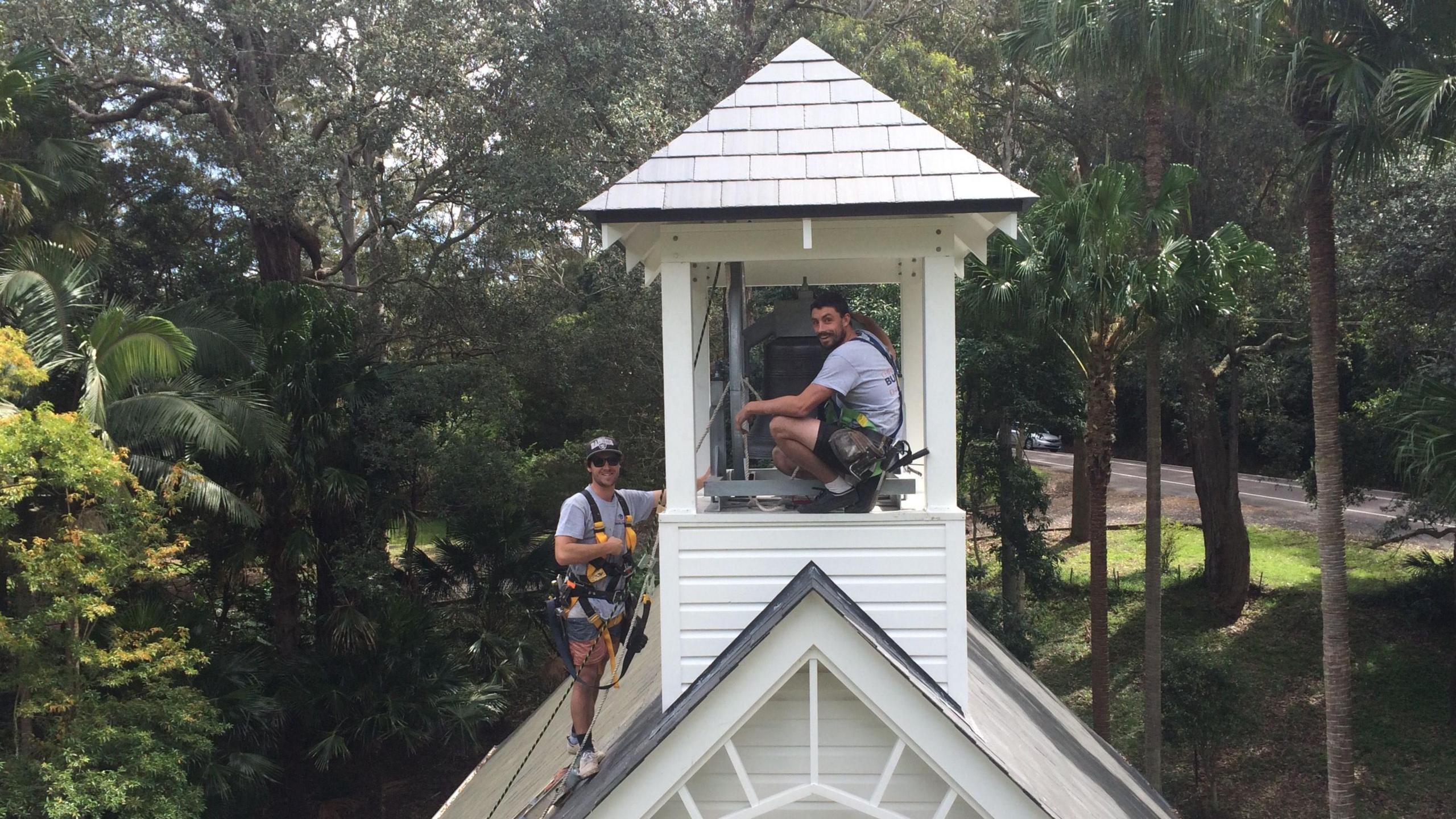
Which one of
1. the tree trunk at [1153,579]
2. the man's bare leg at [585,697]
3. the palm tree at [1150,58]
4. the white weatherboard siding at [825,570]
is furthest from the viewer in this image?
the tree trunk at [1153,579]

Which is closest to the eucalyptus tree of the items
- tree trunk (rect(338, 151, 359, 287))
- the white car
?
tree trunk (rect(338, 151, 359, 287))

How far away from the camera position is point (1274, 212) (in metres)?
22.7

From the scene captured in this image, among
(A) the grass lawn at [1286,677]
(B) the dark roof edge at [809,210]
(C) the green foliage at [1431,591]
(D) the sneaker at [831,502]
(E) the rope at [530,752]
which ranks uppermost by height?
(B) the dark roof edge at [809,210]

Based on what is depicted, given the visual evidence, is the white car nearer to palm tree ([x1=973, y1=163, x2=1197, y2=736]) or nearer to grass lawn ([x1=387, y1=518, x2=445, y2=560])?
grass lawn ([x1=387, y1=518, x2=445, y2=560])

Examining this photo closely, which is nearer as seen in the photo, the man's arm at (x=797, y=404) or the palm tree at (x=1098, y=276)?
the man's arm at (x=797, y=404)

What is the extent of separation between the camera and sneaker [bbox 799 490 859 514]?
512 centimetres

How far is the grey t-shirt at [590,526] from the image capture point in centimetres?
569

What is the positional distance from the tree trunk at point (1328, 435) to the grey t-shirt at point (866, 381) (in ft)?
28.5

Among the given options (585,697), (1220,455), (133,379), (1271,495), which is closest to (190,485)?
(133,379)

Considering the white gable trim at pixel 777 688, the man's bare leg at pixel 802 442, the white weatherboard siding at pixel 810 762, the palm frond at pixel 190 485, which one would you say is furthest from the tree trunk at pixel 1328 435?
the palm frond at pixel 190 485

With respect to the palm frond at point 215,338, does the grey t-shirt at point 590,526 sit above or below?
below

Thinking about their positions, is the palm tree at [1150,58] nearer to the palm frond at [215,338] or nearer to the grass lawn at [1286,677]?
the grass lawn at [1286,677]

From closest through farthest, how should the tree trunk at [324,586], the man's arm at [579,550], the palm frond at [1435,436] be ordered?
the man's arm at [579,550]
the palm frond at [1435,436]
the tree trunk at [324,586]

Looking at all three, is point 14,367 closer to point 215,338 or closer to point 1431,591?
point 215,338
